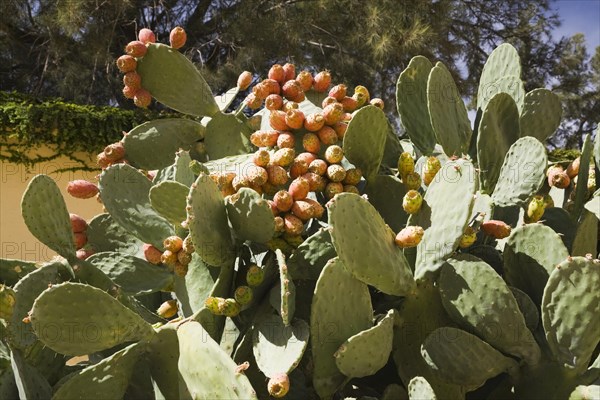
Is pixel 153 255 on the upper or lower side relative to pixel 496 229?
lower

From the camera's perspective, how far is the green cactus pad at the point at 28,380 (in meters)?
0.85

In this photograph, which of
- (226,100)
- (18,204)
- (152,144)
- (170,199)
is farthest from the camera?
(18,204)

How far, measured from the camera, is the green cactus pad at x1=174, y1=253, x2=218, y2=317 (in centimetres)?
102

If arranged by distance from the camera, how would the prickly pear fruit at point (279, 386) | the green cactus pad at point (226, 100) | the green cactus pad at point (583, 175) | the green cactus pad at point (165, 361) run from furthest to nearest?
the green cactus pad at point (226, 100) → the green cactus pad at point (583, 175) → the green cactus pad at point (165, 361) → the prickly pear fruit at point (279, 386)

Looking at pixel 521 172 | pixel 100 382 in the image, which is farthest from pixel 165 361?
pixel 521 172

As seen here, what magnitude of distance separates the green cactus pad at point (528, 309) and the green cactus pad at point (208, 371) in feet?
1.38

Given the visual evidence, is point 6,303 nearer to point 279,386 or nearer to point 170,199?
point 170,199

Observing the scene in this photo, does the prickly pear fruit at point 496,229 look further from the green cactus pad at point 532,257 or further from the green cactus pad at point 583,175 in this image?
the green cactus pad at point 583,175

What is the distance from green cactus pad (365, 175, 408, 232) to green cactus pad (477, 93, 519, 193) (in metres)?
0.18

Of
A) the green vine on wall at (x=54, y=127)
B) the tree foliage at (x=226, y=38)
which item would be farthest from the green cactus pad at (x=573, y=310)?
the tree foliage at (x=226, y=38)

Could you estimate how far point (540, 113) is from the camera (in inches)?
50.8

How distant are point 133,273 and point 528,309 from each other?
0.63 m

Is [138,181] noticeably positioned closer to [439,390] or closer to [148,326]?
[148,326]

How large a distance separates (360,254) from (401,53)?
654cm
